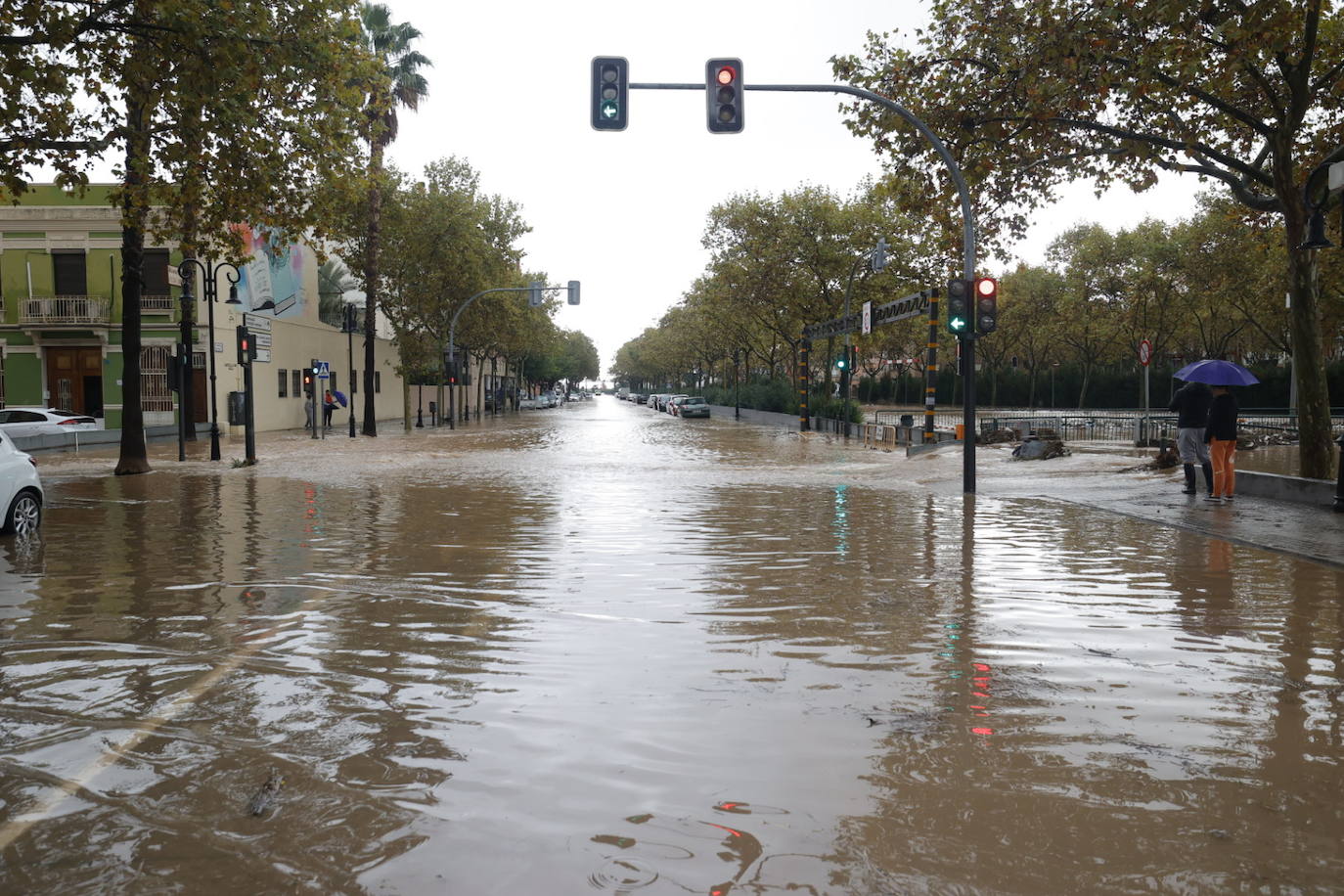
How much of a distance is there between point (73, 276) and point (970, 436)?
108ft

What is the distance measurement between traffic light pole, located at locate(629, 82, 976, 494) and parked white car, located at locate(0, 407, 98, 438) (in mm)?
22945

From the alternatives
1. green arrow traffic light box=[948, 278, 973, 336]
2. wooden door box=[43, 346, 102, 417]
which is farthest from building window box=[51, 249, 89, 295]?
green arrow traffic light box=[948, 278, 973, 336]

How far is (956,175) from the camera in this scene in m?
16.0

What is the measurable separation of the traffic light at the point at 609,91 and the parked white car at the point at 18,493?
25.6 feet

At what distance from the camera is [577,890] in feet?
10.6

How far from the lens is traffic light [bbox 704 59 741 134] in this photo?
1398 cm

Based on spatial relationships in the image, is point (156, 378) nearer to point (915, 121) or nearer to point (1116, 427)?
point (915, 121)

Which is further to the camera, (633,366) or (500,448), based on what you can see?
(633,366)

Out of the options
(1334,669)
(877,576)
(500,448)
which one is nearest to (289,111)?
(877,576)

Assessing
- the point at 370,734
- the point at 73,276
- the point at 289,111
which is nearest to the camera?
the point at 370,734

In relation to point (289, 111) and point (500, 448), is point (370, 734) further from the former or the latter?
point (500, 448)

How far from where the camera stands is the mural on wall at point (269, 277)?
39438 millimetres

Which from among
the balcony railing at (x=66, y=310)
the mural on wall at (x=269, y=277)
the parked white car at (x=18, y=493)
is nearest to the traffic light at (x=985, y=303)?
the parked white car at (x=18, y=493)

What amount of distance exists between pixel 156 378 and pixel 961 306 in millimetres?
30242
